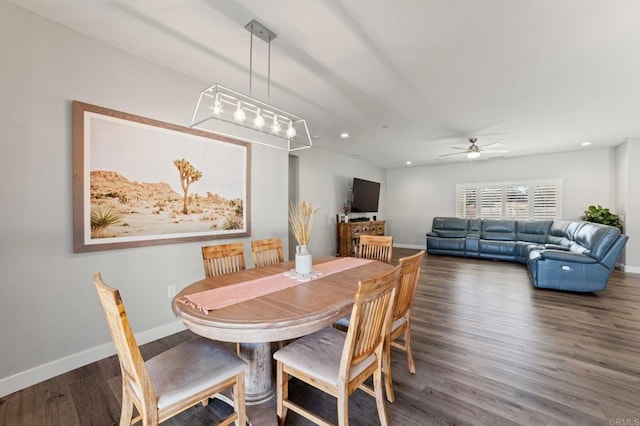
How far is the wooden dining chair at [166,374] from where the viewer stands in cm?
112

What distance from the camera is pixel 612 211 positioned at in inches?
236

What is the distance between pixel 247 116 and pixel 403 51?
1944 mm

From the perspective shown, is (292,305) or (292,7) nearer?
(292,305)

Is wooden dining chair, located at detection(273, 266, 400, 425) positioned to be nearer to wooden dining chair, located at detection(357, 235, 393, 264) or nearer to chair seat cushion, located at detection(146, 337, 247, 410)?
chair seat cushion, located at detection(146, 337, 247, 410)

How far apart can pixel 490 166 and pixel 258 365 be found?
25.9 ft

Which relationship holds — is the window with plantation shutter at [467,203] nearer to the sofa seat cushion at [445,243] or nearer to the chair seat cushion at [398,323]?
the sofa seat cushion at [445,243]

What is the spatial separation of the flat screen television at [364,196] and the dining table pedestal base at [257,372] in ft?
17.9

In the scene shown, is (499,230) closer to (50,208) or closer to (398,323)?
(398,323)

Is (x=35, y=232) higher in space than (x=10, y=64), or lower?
lower

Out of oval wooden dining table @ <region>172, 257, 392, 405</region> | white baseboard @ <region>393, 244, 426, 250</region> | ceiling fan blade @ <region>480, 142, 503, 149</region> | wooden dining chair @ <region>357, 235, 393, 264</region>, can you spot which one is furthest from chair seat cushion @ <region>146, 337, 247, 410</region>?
white baseboard @ <region>393, 244, 426, 250</region>

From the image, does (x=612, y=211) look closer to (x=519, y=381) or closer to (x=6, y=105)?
(x=519, y=381)

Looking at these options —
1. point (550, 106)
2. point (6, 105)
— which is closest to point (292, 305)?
point (6, 105)

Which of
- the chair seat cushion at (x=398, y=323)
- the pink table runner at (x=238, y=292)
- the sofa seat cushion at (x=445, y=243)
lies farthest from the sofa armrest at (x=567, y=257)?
the pink table runner at (x=238, y=292)

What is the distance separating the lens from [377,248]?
9.88 feet
